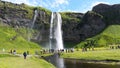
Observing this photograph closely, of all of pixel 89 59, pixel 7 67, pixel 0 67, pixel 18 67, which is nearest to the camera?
pixel 0 67

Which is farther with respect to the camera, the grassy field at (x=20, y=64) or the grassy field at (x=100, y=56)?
the grassy field at (x=100, y=56)

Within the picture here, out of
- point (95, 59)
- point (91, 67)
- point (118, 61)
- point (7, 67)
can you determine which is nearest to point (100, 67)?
point (91, 67)

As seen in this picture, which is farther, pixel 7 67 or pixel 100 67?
pixel 100 67

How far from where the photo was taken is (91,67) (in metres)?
92.4

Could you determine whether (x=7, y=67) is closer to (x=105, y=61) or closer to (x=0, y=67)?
(x=0, y=67)

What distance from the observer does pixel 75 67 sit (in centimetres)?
9362

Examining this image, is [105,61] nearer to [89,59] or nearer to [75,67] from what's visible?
[89,59]

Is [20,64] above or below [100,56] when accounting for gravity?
below

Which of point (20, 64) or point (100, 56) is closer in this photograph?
point (20, 64)

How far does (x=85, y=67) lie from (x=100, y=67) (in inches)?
179

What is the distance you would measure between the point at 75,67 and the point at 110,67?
34.7 feet

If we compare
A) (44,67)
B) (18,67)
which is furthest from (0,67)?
(44,67)

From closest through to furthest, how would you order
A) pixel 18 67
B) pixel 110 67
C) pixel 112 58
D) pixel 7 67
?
1. pixel 7 67
2. pixel 18 67
3. pixel 110 67
4. pixel 112 58

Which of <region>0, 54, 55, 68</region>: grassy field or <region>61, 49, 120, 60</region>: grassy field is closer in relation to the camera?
<region>0, 54, 55, 68</region>: grassy field
